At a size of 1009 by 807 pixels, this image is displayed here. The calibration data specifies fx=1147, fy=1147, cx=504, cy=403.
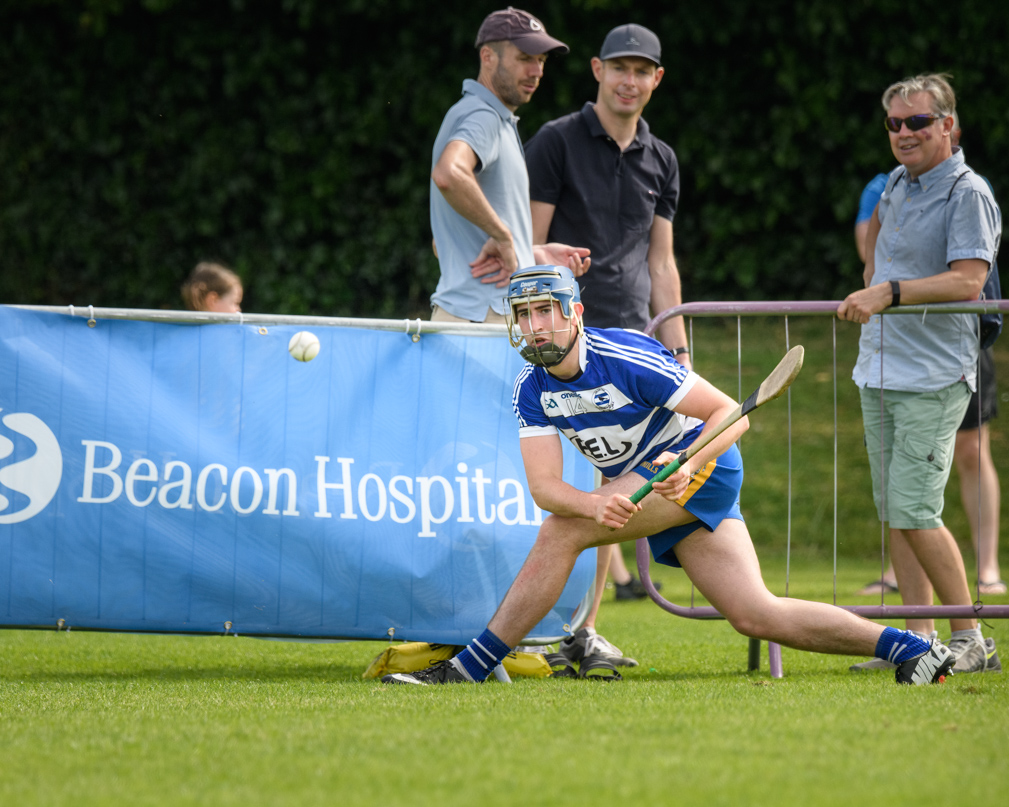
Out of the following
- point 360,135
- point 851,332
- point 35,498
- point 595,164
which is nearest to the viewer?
point 35,498

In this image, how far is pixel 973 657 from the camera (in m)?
4.05

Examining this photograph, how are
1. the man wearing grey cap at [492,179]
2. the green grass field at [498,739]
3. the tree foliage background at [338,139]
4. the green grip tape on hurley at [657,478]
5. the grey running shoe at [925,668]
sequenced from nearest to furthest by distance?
the green grass field at [498,739], the green grip tape on hurley at [657,478], the grey running shoe at [925,668], the man wearing grey cap at [492,179], the tree foliage background at [338,139]

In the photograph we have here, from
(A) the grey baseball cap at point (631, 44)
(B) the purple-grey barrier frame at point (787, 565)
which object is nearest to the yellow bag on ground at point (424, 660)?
(B) the purple-grey barrier frame at point (787, 565)

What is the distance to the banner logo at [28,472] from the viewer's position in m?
4.00

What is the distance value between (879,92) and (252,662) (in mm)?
7191

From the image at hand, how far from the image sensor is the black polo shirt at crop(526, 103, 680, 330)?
4785mm

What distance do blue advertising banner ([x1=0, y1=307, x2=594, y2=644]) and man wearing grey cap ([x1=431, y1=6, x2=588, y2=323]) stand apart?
18.5 inches

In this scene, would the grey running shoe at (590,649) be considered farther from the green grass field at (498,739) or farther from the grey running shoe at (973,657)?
the grey running shoe at (973,657)

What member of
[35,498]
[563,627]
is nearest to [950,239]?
[563,627]

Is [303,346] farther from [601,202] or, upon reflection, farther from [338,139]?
[338,139]

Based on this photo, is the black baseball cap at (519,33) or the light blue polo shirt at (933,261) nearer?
the light blue polo shirt at (933,261)

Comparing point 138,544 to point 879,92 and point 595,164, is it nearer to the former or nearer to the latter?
point 595,164

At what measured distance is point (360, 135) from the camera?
32.2 feet

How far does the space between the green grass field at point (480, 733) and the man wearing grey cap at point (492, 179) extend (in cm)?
154
